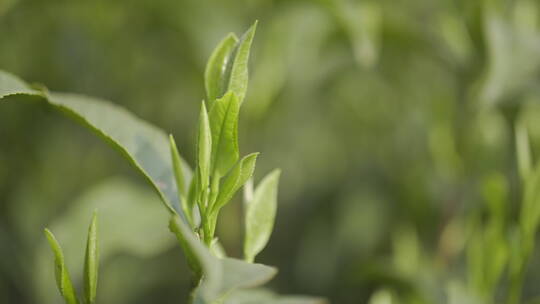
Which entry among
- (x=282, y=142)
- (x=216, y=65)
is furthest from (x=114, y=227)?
(x=282, y=142)

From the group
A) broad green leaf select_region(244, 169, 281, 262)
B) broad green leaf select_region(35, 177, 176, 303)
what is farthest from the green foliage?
broad green leaf select_region(35, 177, 176, 303)

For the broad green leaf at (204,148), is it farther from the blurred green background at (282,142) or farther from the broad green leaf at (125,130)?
the blurred green background at (282,142)

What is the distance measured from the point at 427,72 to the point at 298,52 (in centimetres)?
53

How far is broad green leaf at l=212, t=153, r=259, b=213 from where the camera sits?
1.33 ft

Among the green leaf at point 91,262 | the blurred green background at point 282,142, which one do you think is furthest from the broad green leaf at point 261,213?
the blurred green background at point 282,142

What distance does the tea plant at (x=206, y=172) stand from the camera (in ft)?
1.26

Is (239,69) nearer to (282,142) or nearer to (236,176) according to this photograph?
(236,176)

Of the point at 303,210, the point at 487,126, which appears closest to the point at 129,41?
the point at 303,210

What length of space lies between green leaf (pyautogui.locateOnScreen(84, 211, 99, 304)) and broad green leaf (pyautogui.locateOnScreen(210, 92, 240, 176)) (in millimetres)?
84

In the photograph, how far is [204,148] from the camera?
0.40 m

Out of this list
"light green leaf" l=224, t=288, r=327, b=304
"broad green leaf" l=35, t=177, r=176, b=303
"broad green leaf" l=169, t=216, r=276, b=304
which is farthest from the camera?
"broad green leaf" l=35, t=177, r=176, b=303

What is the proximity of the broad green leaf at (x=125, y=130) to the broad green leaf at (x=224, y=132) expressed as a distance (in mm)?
49

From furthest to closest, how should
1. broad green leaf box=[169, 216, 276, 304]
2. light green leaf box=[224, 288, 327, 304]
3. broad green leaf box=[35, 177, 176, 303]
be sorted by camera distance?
broad green leaf box=[35, 177, 176, 303] < light green leaf box=[224, 288, 327, 304] < broad green leaf box=[169, 216, 276, 304]

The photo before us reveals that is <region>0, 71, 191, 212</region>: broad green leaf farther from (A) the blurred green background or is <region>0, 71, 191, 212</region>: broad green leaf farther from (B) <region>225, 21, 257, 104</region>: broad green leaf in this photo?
(A) the blurred green background
